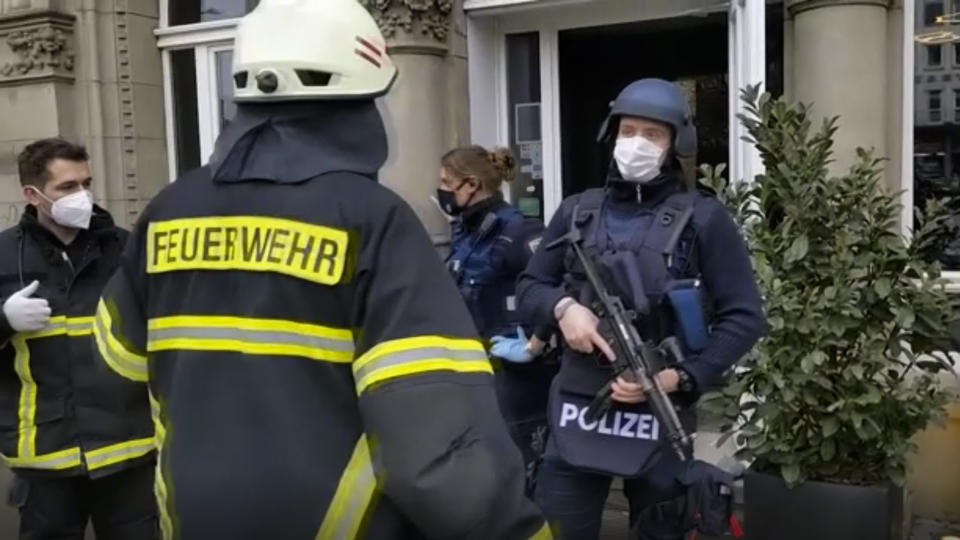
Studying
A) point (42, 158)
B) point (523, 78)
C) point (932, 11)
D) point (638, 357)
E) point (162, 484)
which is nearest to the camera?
point (162, 484)

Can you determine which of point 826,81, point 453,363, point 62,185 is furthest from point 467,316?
point 826,81

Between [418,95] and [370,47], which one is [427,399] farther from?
[418,95]

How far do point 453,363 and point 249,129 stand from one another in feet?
1.78

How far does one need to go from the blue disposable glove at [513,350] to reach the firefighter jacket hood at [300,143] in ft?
7.45

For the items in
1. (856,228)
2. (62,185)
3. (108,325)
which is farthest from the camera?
(856,228)

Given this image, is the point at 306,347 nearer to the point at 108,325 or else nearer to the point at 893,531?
the point at 108,325

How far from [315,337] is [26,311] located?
1881 millimetres

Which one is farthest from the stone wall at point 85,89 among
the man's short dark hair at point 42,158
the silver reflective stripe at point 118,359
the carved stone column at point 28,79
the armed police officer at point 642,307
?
the silver reflective stripe at point 118,359

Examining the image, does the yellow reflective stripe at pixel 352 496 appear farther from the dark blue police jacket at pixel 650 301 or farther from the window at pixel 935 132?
the window at pixel 935 132

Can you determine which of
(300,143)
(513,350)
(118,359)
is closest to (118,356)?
(118,359)

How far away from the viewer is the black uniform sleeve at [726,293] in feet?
9.30

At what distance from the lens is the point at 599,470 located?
2.88 meters

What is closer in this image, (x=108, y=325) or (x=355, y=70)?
(x=355, y=70)

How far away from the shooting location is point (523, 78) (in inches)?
263
